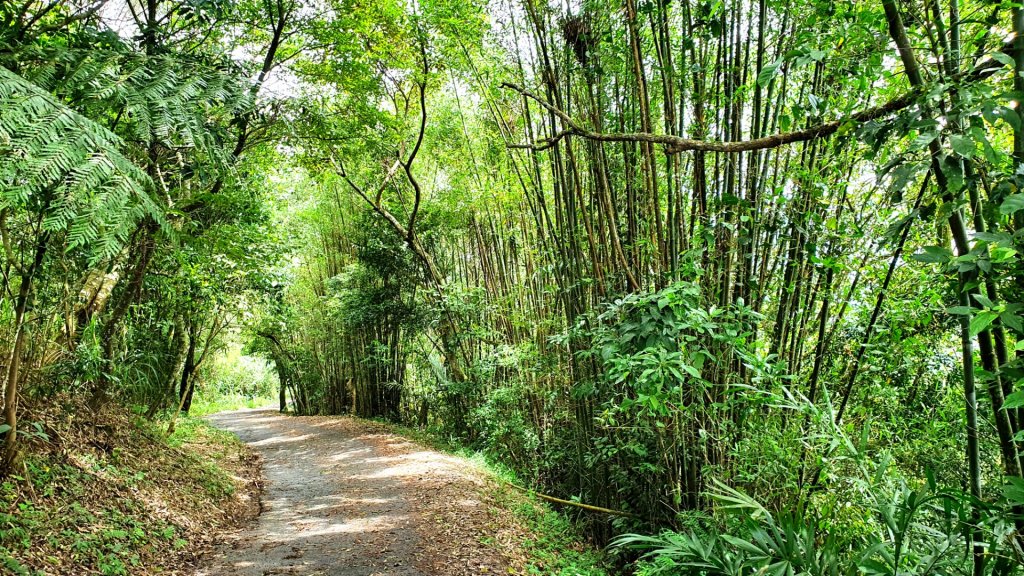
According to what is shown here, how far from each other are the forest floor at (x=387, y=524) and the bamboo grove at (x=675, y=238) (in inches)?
27.9

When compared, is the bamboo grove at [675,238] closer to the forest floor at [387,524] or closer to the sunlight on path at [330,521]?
the forest floor at [387,524]

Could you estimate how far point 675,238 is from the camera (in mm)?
2545

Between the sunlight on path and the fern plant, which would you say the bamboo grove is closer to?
the fern plant

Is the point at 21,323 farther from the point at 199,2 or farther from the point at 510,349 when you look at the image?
the point at 510,349

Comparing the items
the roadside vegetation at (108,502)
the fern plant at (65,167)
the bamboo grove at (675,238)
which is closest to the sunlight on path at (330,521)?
the roadside vegetation at (108,502)

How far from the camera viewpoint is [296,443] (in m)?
8.18

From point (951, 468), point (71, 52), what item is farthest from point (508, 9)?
point (951, 468)

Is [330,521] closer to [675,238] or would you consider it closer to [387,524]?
[387,524]

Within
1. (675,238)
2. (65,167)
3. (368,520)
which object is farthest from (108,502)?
(675,238)

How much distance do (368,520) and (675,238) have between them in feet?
10.8

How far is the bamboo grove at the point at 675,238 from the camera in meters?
1.43

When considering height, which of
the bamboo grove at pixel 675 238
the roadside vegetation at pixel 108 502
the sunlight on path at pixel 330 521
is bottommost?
the sunlight on path at pixel 330 521

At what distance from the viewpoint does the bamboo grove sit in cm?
143

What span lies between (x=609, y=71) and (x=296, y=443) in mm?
7592
